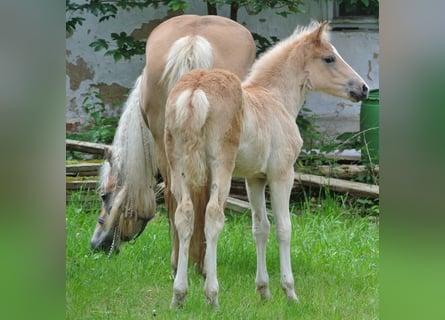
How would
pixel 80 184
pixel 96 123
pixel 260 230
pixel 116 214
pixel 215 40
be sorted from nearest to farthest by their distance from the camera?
pixel 260 230, pixel 215 40, pixel 116 214, pixel 80 184, pixel 96 123

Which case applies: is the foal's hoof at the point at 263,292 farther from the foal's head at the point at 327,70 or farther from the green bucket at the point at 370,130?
the green bucket at the point at 370,130

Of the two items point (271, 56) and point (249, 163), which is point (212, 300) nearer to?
point (249, 163)

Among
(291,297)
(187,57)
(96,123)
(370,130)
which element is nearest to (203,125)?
(187,57)

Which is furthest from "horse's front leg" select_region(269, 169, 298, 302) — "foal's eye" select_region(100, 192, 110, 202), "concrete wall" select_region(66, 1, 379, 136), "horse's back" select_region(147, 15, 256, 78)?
"concrete wall" select_region(66, 1, 379, 136)

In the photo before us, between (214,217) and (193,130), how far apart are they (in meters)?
0.46

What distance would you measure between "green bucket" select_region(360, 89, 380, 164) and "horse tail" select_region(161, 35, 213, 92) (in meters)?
3.42

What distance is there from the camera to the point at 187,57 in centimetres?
478

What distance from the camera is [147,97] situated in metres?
5.17

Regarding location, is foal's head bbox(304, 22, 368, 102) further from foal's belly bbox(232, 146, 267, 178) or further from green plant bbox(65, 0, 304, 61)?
green plant bbox(65, 0, 304, 61)

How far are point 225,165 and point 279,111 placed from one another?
0.70m

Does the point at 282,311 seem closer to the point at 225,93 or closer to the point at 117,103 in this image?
the point at 225,93

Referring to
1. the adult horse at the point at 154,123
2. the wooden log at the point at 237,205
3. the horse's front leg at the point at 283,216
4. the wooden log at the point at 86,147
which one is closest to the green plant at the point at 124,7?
the wooden log at the point at 86,147

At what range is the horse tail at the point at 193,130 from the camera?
377 centimetres
